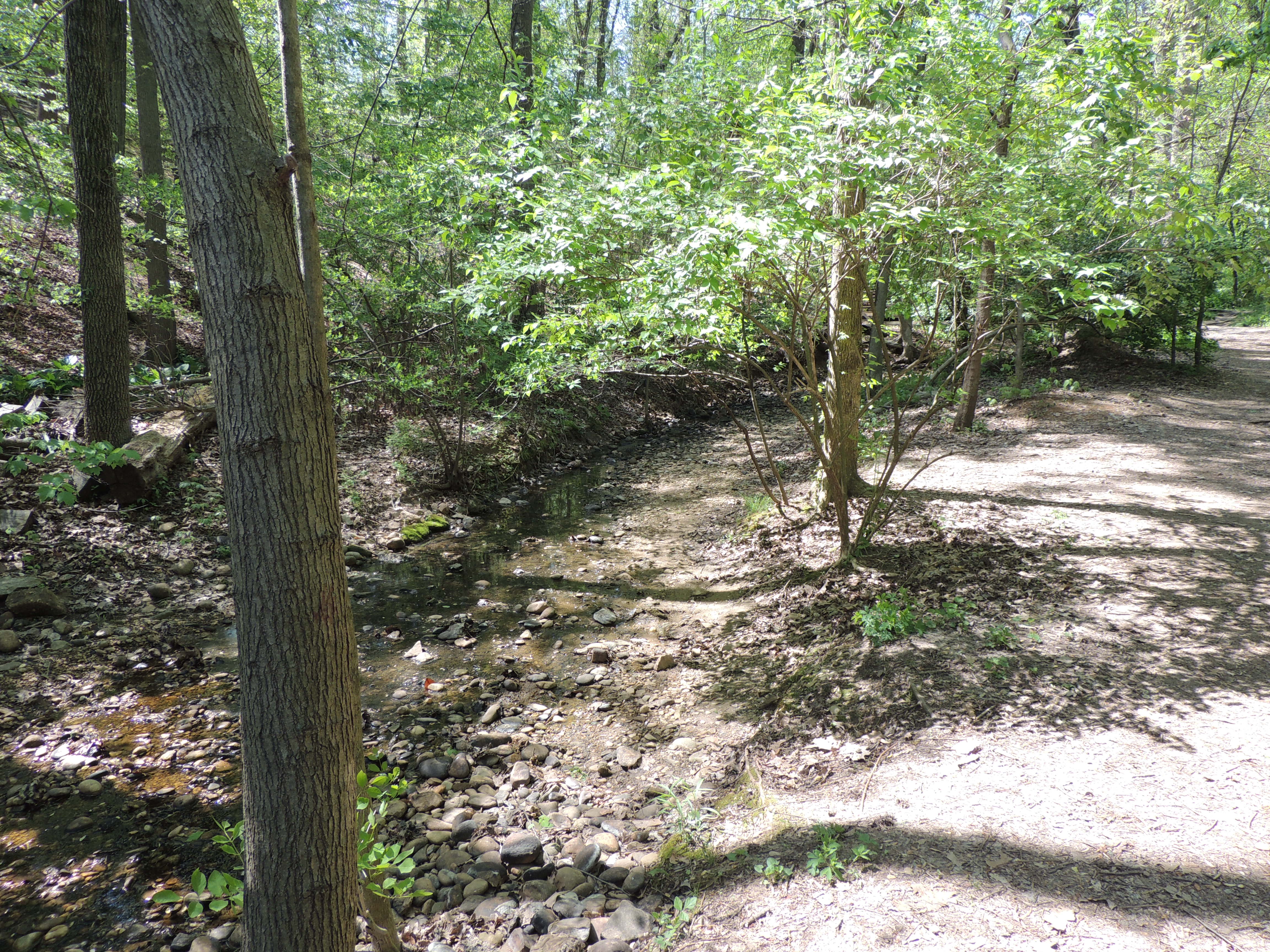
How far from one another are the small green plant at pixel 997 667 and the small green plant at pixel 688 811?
1816 millimetres

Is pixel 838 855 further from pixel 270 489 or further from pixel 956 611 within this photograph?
pixel 270 489

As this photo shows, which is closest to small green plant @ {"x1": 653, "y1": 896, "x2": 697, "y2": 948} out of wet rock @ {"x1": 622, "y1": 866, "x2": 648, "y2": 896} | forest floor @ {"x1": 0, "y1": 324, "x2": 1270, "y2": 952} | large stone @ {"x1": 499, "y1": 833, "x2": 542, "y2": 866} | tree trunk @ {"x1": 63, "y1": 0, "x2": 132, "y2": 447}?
forest floor @ {"x1": 0, "y1": 324, "x2": 1270, "y2": 952}

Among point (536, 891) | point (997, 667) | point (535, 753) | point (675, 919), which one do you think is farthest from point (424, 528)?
point (997, 667)

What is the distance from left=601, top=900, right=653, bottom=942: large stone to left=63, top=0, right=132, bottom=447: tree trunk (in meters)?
5.86

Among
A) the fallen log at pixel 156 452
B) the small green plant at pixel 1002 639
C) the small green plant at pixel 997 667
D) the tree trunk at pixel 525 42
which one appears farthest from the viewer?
the fallen log at pixel 156 452

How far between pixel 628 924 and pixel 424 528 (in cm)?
585

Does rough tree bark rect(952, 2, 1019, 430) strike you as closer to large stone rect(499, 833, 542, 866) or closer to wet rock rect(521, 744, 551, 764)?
wet rock rect(521, 744, 551, 764)

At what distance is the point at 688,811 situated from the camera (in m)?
3.48

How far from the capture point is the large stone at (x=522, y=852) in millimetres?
3273

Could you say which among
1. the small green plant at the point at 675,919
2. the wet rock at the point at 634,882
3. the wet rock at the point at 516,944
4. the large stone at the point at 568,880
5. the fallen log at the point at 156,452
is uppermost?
the fallen log at the point at 156,452

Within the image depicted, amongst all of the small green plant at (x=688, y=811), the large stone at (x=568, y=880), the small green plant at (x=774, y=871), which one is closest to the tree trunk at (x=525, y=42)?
the small green plant at (x=688, y=811)

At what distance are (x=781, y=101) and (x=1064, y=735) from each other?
4034mm

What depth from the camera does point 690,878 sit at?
2.97m

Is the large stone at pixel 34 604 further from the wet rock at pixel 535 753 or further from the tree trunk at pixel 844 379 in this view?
the tree trunk at pixel 844 379
